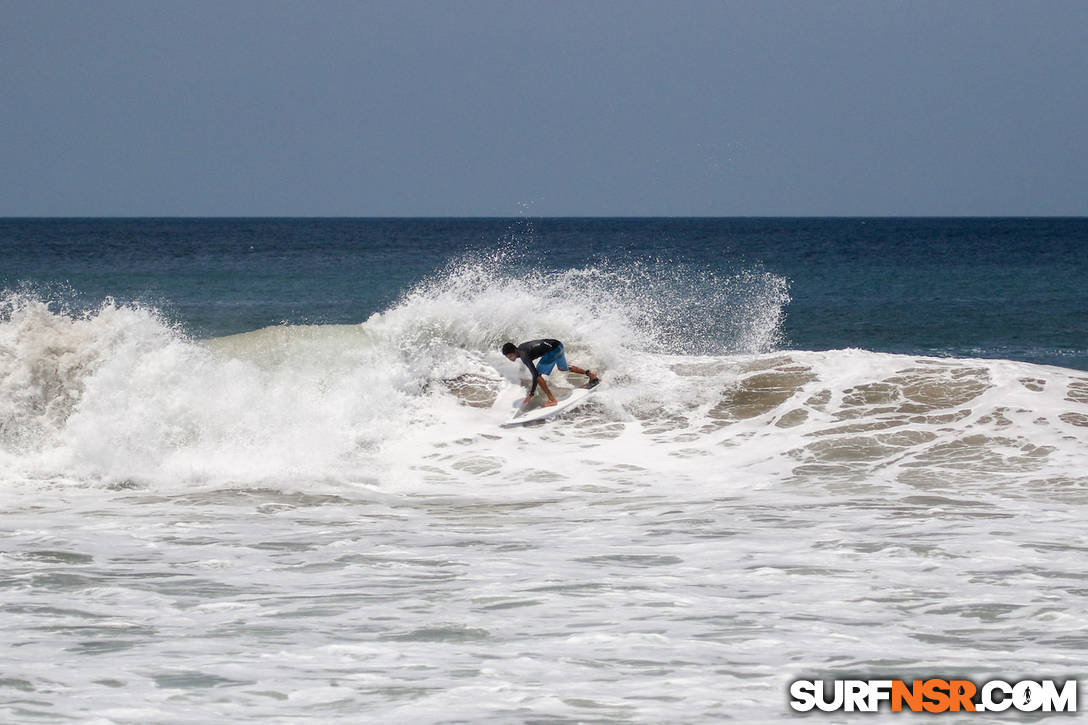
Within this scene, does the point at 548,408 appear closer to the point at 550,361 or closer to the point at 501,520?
the point at 550,361

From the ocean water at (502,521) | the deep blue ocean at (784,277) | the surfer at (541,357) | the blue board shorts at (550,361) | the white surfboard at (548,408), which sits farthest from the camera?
the deep blue ocean at (784,277)

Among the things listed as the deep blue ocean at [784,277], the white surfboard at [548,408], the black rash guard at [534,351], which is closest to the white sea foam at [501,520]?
the white surfboard at [548,408]

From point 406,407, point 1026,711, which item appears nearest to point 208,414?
point 406,407

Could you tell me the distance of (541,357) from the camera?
13414mm

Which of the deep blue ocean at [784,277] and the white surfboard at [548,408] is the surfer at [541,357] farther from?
the deep blue ocean at [784,277]

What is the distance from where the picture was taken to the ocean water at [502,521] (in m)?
5.09

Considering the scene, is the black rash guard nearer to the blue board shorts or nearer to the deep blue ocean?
the blue board shorts

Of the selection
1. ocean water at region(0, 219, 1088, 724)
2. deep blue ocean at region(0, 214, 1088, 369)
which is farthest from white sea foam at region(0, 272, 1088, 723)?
deep blue ocean at region(0, 214, 1088, 369)

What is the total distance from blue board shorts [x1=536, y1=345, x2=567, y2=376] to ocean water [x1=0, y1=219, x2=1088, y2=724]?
580mm

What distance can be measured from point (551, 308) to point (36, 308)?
674cm

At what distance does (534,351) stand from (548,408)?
72cm

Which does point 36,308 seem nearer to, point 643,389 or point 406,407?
point 406,407

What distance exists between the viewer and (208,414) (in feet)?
39.5

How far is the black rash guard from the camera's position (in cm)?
1306
